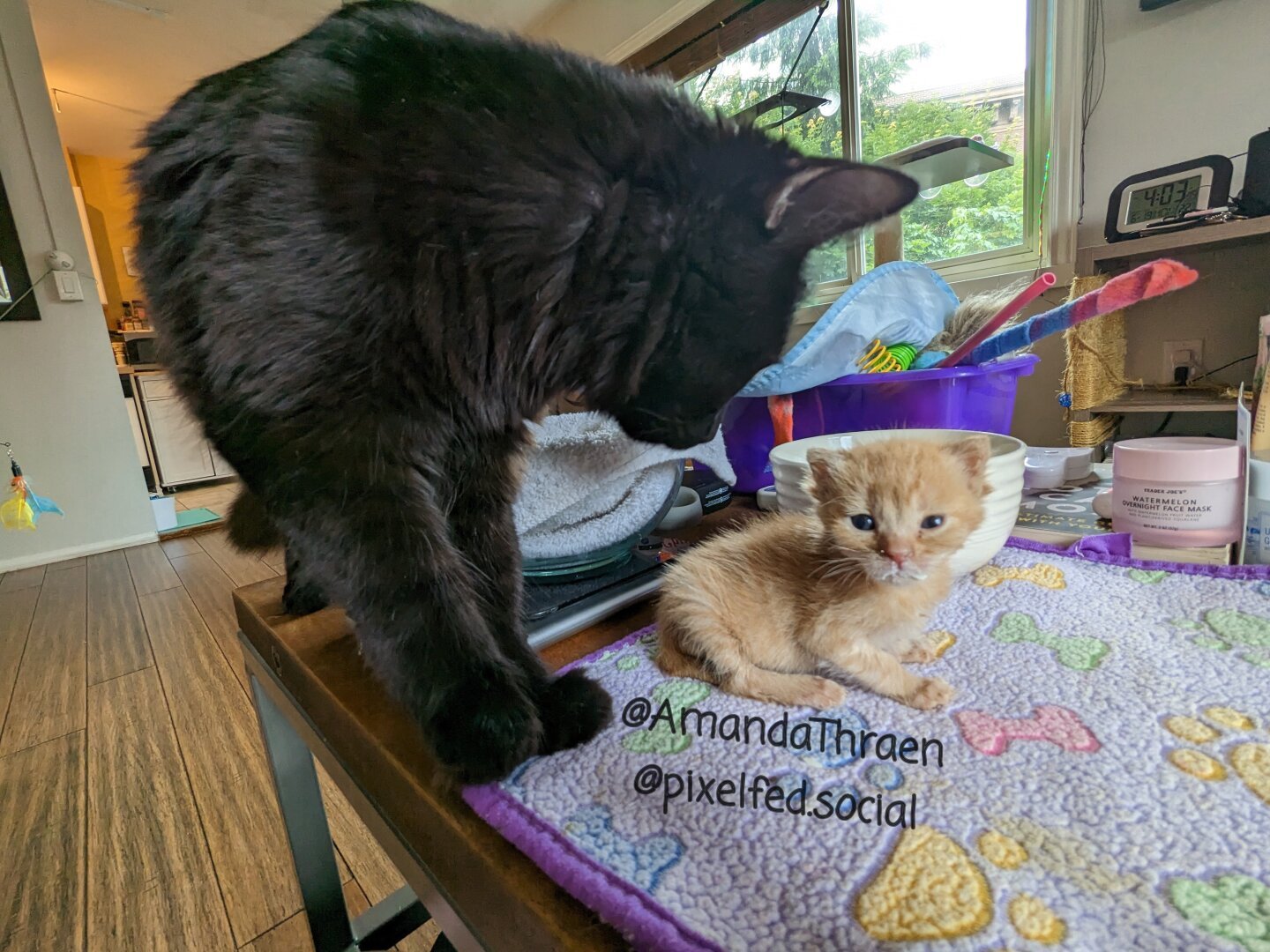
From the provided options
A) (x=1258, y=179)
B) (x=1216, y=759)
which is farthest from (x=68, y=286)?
(x=1258, y=179)

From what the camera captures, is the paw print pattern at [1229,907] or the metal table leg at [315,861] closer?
the paw print pattern at [1229,907]

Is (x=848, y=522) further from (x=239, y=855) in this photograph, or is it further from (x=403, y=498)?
(x=239, y=855)

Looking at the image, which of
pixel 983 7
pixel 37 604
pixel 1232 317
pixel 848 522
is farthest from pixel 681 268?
pixel 37 604

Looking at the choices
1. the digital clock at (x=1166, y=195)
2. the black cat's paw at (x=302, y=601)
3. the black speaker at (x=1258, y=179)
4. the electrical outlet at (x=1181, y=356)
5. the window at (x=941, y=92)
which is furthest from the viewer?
the window at (x=941, y=92)

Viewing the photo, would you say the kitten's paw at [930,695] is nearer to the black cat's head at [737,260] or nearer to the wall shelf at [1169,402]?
the black cat's head at [737,260]

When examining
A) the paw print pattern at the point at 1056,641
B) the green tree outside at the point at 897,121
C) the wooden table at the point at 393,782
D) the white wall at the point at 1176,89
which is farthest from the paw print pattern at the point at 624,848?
the white wall at the point at 1176,89

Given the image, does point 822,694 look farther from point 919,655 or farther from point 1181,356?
point 1181,356

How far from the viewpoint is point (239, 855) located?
3.22ft

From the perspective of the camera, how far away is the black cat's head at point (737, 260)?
0.41 m

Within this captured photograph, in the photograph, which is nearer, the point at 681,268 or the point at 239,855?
the point at 681,268

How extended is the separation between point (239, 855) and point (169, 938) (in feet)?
0.44

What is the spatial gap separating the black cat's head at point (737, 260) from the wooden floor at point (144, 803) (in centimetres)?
59

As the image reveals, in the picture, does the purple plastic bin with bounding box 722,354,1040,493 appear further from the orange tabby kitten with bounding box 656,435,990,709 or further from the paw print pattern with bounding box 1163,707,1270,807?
the paw print pattern with bounding box 1163,707,1270,807

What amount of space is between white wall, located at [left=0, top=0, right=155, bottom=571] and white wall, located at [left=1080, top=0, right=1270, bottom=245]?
361cm
